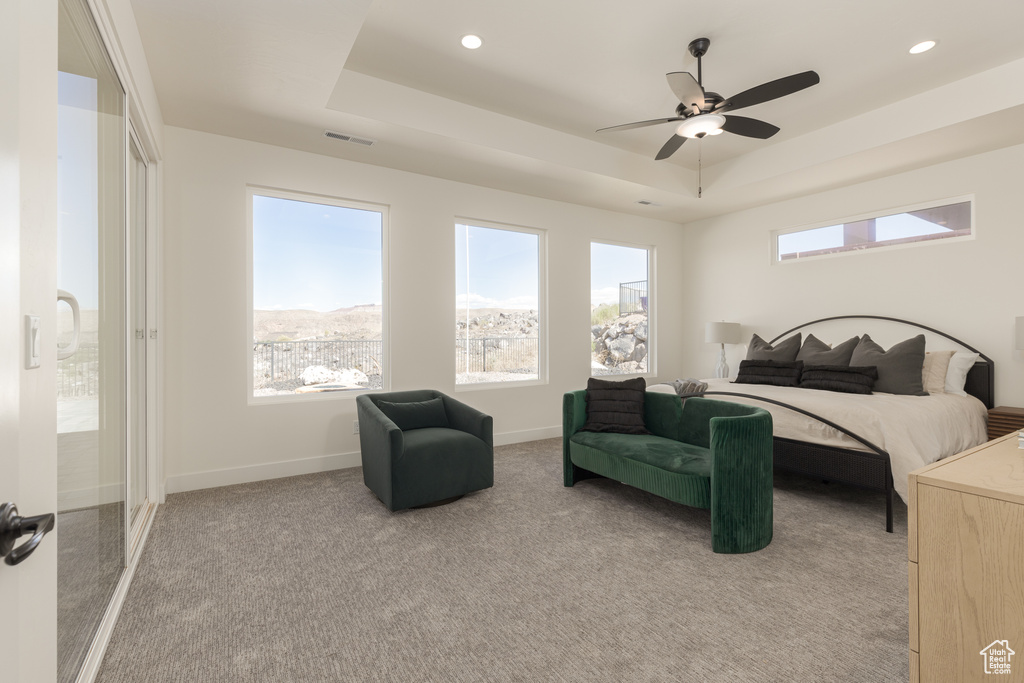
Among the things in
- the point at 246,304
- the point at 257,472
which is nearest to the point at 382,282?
the point at 246,304

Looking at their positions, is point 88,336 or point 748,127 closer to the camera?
point 88,336

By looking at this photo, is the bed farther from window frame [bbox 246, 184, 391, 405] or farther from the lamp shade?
window frame [bbox 246, 184, 391, 405]

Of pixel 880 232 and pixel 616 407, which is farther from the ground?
pixel 880 232

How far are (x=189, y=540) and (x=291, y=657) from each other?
1439mm

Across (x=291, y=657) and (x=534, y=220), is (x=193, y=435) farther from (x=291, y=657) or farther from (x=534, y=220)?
(x=534, y=220)

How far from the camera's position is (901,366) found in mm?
4086

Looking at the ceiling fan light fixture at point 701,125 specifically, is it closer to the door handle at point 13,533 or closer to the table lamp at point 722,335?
the table lamp at point 722,335

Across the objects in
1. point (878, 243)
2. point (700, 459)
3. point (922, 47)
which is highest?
point (922, 47)

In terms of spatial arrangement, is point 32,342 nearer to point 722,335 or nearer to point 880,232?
point 722,335

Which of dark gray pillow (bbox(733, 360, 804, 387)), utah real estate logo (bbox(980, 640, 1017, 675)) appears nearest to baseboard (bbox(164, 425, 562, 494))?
dark gray pillow (bbox(733, 360, 804, 387))

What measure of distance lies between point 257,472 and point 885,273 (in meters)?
6.04

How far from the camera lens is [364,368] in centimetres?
452

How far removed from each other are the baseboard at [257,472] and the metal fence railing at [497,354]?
1411 mm

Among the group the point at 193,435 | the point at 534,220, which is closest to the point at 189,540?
the point at 193,435
